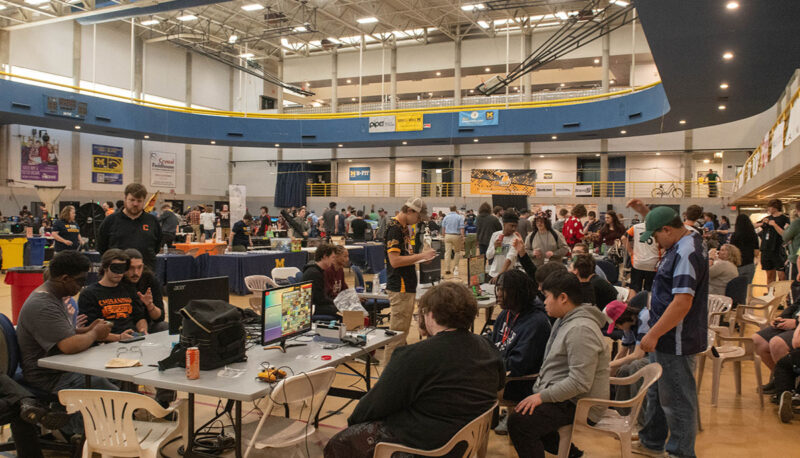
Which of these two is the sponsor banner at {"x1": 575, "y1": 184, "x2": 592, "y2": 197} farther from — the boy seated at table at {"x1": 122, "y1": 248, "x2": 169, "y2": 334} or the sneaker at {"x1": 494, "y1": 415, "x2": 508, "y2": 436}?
the boy seated at table at {"x1": 122, "y1": 248, "x2": 169, "y2": 334}

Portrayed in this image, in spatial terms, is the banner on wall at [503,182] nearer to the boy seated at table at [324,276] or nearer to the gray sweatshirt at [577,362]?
the boy seated at table at [324,276]

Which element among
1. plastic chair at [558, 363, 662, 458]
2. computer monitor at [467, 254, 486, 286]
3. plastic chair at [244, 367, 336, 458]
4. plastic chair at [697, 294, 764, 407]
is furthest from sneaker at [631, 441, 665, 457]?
computer monitor at [467, 254, 486, 286]

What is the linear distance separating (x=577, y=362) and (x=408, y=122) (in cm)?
1829

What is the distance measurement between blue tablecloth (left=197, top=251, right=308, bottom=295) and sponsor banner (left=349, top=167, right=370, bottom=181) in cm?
1542

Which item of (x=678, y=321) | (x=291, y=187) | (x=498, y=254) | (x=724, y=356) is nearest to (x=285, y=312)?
(x=678, y=321)

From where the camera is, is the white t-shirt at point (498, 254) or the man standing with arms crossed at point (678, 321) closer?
the man standing with arms crossed at point (678, 321)

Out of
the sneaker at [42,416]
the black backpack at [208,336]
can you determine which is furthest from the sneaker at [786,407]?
the sneaker at [42,416]

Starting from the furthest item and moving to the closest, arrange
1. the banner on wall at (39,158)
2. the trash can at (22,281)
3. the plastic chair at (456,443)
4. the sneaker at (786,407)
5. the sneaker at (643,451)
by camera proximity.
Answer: the banner on wall at (39,158) < the trash can at (22,281) < the sneaker at (786,407) < the sneaker at (643,451) < the plastic chair at (456,443)

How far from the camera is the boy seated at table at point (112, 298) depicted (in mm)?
4152

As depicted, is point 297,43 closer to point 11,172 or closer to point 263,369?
point 11,172

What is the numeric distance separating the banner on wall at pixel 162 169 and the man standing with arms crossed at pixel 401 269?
21568mm

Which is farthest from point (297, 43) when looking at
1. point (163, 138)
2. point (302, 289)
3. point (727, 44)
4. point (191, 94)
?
point (302, 289)

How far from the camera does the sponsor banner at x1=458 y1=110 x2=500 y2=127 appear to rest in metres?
19.5

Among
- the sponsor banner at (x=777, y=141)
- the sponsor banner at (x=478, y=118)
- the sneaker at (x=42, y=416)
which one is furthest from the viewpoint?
the sponsor banner at (x=478, y=118)
